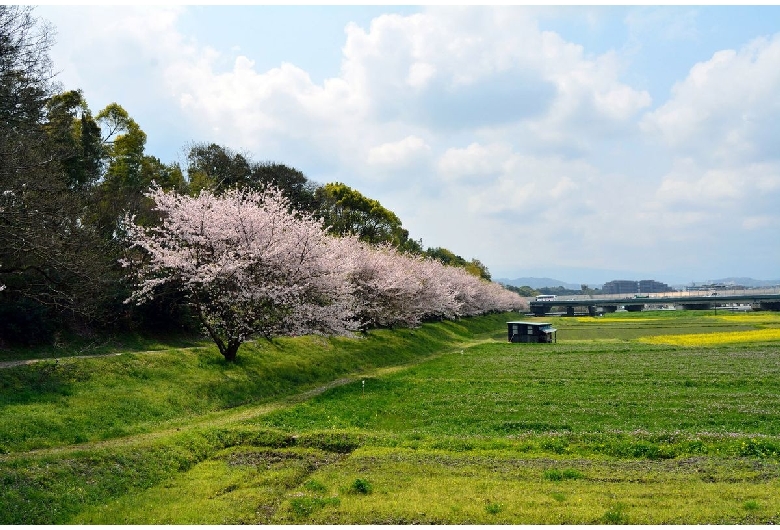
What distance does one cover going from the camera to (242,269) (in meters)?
29.2

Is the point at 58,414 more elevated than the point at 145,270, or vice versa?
the point at 145,270

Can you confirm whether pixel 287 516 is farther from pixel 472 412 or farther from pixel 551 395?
pixel 551 395

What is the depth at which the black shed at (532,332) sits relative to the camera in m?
58.6

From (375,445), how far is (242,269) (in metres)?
14.7

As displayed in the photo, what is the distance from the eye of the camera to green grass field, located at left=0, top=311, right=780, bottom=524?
1157cm

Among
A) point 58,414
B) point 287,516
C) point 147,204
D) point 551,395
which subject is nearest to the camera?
point 287,516

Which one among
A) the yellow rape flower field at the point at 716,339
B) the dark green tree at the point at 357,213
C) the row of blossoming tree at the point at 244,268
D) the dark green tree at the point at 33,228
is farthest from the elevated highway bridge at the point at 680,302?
the dark green tree at the point at 33,228

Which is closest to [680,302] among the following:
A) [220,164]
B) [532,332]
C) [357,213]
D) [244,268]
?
[357,213]

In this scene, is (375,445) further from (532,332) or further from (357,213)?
(357,213)

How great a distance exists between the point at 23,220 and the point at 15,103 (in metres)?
8.44

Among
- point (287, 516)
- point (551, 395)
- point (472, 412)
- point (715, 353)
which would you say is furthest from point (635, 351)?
point (287, 516)

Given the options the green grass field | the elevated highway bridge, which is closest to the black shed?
the green grass field

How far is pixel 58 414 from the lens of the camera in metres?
17.6

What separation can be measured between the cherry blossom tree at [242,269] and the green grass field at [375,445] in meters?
2.24
